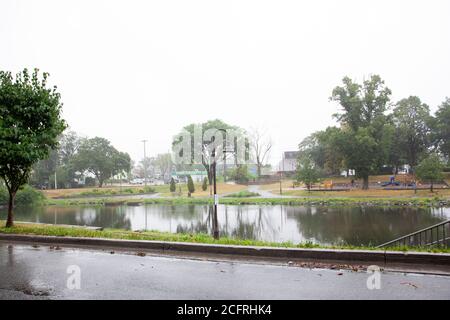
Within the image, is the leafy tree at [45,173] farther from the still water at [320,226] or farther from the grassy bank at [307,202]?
the still water at [320,226]

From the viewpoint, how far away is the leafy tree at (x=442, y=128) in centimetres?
5559

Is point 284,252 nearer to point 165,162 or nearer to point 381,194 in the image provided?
point 381,194

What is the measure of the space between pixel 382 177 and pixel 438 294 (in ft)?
197

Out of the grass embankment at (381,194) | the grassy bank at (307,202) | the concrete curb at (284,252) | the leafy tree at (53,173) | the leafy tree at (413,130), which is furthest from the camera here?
the leafy tree at (53,173)

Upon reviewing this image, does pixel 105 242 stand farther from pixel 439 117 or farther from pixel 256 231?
pixel 439 117

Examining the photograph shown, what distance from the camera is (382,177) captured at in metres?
59.6

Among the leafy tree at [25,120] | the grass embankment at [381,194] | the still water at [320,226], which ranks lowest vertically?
the still water at [320,226]

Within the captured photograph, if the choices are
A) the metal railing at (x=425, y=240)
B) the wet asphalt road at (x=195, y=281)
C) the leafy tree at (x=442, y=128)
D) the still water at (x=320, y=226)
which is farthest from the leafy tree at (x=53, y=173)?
the wet asphalt road at (x=195, y=281)

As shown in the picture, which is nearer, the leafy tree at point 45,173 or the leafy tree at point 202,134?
the leafy tree at point 202,134

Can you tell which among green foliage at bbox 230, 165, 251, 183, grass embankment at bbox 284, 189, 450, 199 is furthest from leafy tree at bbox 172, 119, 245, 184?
grass embankment at bbox 284, 189, 450, 199

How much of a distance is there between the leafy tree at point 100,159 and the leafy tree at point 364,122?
153 feet

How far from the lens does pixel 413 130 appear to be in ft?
186

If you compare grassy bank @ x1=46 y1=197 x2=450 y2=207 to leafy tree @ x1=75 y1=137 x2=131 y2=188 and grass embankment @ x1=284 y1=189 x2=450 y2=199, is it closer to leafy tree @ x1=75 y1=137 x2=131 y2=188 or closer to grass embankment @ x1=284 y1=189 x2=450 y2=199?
grass embankment @ x1=284 y1=189 x2=450 y2=199
